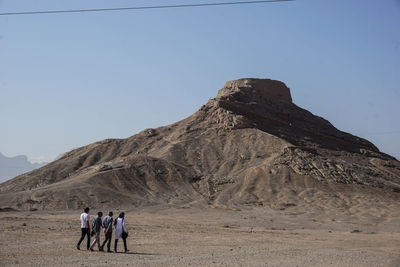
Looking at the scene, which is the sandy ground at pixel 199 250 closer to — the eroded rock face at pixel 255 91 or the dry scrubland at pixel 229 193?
the dry scrubland at pixel 229 193

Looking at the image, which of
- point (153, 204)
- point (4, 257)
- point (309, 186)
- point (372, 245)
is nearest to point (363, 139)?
point (309, 186)

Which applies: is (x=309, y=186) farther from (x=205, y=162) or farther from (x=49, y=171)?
(x=49, y=171)

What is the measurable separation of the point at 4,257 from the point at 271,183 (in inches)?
1748

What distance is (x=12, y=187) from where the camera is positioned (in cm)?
6359

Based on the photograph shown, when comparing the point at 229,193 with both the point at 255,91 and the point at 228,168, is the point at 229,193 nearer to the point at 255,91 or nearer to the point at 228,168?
the point at 228,168

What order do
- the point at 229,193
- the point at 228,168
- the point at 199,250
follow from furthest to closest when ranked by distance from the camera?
the point at 228,168, the point at 229,193, the point at 199,250

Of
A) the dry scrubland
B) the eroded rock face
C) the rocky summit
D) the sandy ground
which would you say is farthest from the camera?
the eroded rock face

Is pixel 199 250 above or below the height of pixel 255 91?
below

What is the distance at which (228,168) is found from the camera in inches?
2586

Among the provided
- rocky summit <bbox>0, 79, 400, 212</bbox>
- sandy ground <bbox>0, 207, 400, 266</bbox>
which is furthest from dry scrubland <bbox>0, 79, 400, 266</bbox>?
rocky summit <bbox>0, 79, 400, 212</bbox>

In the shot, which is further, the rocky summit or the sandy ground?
the rocky summit

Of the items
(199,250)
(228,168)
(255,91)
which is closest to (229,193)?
(228,168)

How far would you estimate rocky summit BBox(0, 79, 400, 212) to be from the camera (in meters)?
55.5

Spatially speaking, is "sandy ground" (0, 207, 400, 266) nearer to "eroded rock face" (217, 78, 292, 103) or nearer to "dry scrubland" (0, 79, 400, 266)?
"dry scrubland" (0, 79, 400, 266)
